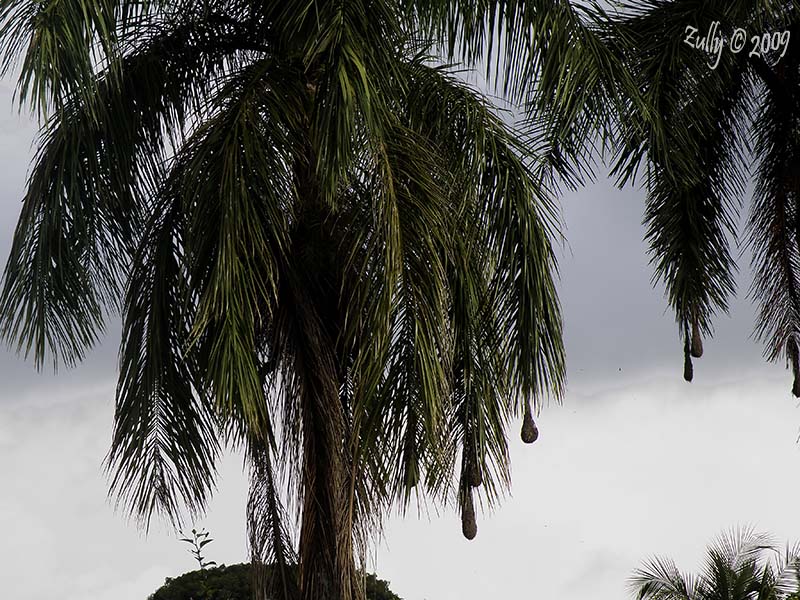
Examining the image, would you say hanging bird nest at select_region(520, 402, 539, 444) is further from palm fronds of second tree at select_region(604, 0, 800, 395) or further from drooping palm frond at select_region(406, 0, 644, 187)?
palm fronds of second tree at select_region(604, 0, 800, 395)

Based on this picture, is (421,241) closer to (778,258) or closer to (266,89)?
(266,89)

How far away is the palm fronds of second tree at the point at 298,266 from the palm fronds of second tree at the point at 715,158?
3101mm

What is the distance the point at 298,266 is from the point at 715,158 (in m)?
5.43

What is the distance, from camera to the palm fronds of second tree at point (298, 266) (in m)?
7.04

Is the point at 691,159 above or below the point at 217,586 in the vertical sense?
above

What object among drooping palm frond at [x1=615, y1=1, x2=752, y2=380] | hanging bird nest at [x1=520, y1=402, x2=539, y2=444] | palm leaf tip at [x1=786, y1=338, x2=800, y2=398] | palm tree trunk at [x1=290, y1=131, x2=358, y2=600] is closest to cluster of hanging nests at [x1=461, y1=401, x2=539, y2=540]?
hanging bird nest at [x1=520, y1=402, x2=539, y2=444]

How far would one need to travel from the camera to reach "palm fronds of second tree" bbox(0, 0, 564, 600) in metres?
7.04

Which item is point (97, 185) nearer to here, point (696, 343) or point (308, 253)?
point (308, 253)

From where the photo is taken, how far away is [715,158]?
11688 millimetres

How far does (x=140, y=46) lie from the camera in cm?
838

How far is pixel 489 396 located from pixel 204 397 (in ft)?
6.30

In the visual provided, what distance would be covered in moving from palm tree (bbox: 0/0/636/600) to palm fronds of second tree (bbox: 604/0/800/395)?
2815 millimetres

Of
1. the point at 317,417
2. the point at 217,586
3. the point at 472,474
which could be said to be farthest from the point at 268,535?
the point at 217,586

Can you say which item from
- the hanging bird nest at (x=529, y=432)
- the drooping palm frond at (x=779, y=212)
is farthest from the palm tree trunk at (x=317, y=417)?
the drooping palm frond at (x=779, y=212)
